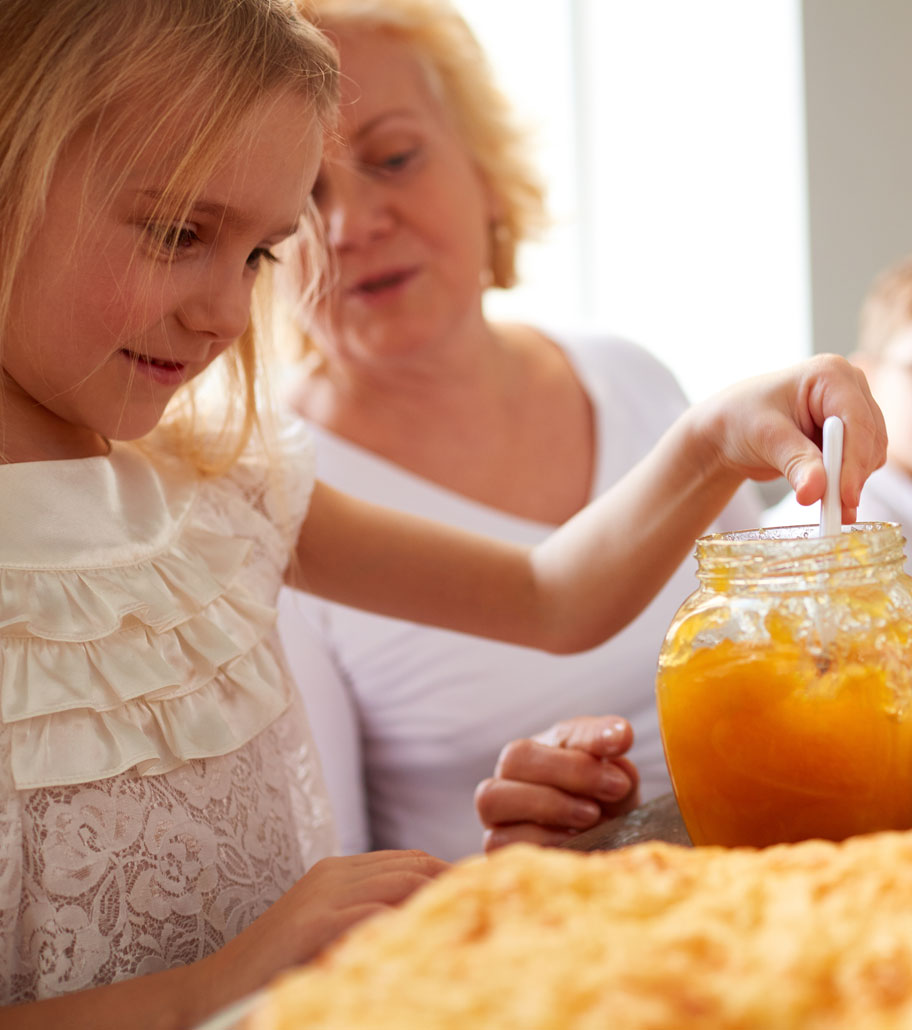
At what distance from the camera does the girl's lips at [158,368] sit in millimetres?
691

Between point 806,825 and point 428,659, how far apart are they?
849mm

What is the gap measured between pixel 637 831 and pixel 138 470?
396 millimetres

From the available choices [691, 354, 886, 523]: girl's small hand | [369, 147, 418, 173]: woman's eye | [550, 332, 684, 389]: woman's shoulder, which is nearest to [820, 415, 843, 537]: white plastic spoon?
[691, 354, 886, 523]: girl's small hand

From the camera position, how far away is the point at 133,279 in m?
0.65

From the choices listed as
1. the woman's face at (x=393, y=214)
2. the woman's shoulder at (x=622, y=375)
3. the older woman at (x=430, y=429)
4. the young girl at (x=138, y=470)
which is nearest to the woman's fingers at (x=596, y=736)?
the young girl at (x=138, y=470)

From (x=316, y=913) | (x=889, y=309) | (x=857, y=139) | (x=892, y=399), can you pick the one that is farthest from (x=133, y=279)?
(x=857, y=139)

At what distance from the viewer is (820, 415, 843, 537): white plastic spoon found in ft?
1.84

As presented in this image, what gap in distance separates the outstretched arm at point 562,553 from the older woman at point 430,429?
0.37 m

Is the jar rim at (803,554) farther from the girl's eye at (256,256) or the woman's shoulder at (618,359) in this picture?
the woman's shoulder at (618,359)

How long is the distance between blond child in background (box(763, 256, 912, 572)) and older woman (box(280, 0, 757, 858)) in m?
0.22

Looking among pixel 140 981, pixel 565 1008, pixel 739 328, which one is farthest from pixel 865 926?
pixel 739 328

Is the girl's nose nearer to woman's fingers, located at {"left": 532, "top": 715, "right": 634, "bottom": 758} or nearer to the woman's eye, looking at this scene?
woman's fingers, located at {"left": 532, "top": 715, "right": 634, "bottom": 758}

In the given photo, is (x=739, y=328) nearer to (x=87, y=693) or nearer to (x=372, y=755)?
(x=372, y=755)

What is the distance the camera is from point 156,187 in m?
0.65
